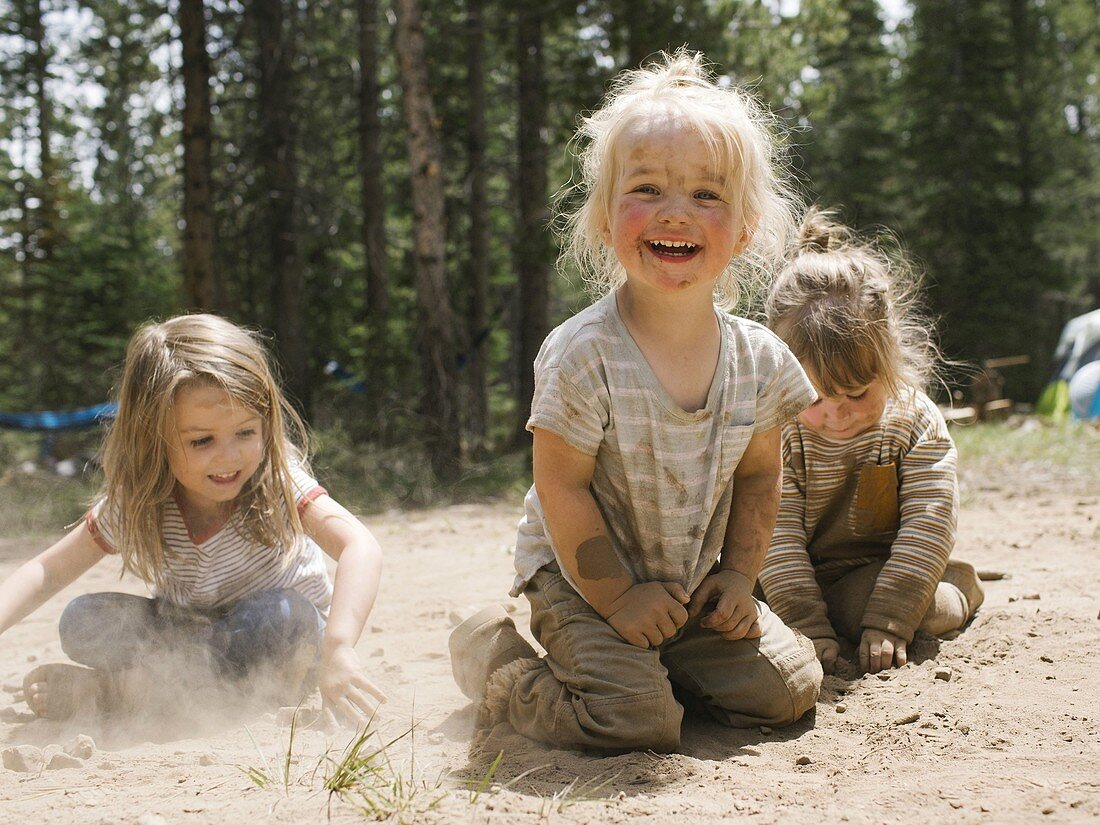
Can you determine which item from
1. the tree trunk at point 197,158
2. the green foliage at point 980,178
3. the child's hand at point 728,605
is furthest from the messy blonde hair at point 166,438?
the green foliage at point 980,178

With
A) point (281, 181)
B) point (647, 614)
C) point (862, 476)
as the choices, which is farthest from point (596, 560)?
point (281, 181)

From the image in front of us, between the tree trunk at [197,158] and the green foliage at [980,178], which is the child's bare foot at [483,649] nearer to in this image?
the tree trunk at [197,158]

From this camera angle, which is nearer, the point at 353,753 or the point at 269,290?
the point at 353,753

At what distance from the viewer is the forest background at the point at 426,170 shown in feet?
27.8

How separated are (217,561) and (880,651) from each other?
1.77 metres

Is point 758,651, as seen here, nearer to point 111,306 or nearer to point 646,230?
point 646,230

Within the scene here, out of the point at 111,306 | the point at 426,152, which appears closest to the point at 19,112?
the point at 111,306

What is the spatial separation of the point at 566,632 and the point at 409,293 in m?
12.0

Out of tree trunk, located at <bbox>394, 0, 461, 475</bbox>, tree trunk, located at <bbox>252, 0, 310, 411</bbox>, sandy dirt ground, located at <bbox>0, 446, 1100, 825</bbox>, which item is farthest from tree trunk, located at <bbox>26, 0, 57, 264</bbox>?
sandy dirt ground, located at <bbox>0, 446, 1100, 825</bbox>

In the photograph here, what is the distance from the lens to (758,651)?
2.24 meters

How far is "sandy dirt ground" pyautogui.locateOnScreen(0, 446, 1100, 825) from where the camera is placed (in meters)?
1.65

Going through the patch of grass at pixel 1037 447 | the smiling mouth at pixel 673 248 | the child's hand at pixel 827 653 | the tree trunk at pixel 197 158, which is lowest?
the patch of grass at pixel 1037 447

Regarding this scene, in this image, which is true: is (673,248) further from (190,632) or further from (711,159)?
(190,632)

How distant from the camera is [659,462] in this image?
7.11 feet
